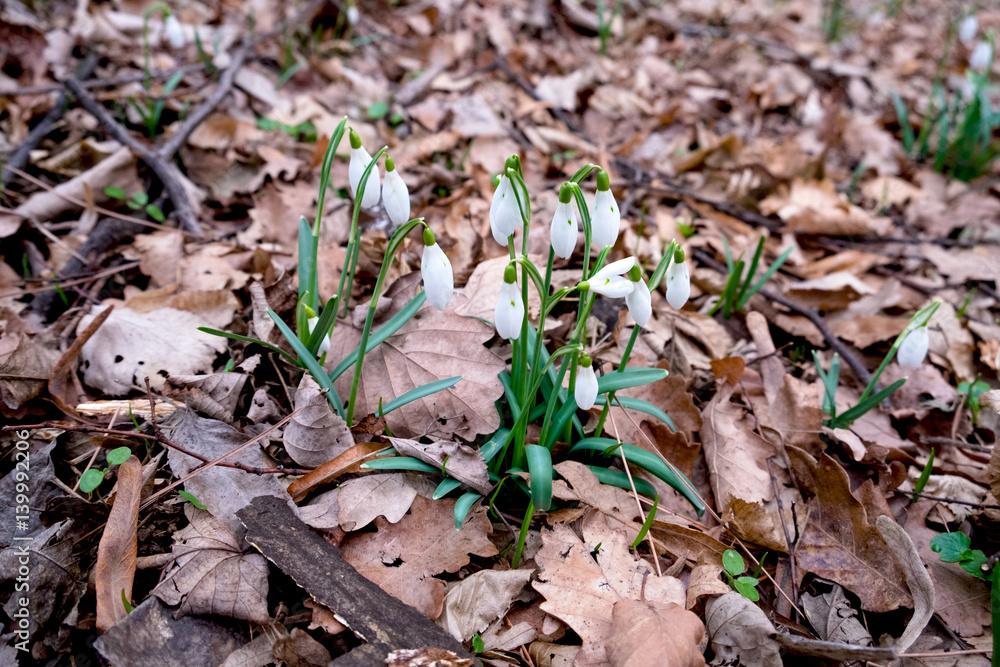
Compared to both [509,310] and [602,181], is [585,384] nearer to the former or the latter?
[509,310]

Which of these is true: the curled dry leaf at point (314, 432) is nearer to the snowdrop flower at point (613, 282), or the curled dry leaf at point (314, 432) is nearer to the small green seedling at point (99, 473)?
the small green seedling at point (99, 473)

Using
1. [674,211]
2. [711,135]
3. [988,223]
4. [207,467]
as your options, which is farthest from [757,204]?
[207,467]

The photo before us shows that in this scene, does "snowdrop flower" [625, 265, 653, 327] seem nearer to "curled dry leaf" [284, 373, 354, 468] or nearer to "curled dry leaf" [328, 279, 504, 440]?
"curled dry leaf" [328, 279, 504, 440]

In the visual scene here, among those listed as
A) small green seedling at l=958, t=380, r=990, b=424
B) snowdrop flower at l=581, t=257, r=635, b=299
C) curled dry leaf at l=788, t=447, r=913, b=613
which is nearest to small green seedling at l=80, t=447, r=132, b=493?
snowdrop flower at l=581, t=257, r=635, b=299

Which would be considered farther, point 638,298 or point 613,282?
point 638,298

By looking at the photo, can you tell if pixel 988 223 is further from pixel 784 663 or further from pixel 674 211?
pixel 784 663

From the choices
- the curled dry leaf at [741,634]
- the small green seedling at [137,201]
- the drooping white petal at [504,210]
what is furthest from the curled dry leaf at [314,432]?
the small green seedling at [137,201]

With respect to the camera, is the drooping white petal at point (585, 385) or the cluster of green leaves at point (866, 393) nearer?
the drooping white petal at point (585, 385)

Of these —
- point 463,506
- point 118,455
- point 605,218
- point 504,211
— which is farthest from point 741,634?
point 118,455
